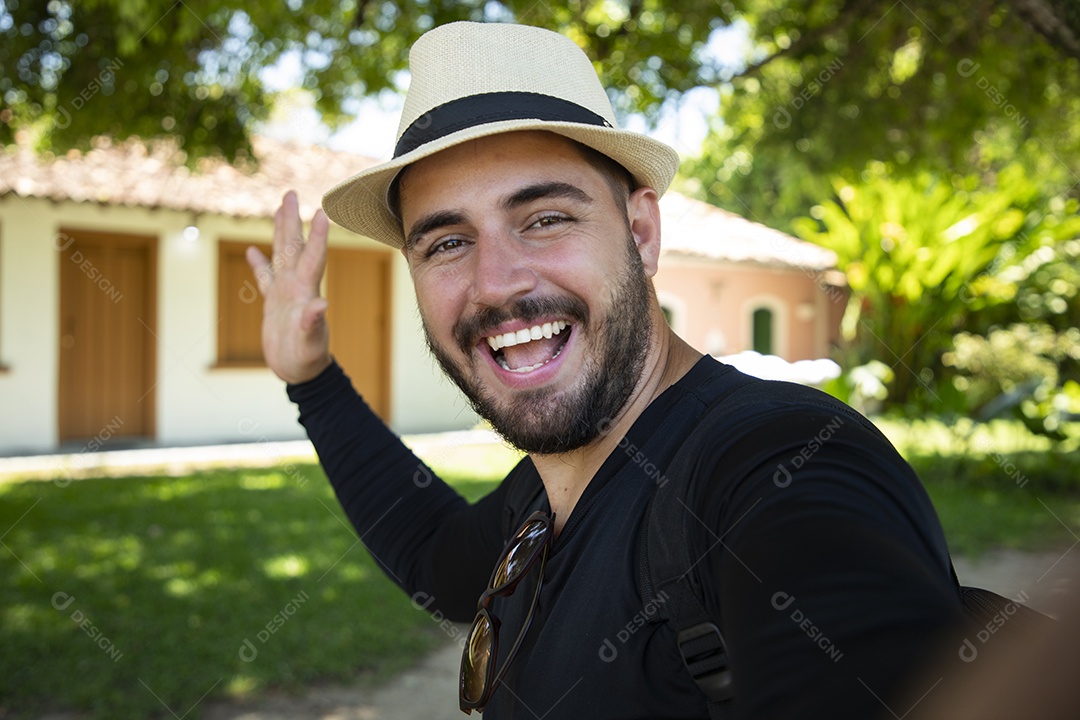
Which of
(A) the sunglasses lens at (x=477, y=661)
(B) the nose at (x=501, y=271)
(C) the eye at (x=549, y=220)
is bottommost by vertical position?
(A) the sunglasses lens at (x=477, y=661)

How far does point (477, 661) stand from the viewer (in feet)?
4.92

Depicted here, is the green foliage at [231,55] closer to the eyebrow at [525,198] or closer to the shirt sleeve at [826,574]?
the eyebrow at [525,198]

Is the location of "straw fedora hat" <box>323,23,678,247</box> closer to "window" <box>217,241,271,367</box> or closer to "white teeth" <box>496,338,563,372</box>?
"white teeth" <box>496,338,563,372</box>

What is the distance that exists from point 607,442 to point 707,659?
1.94 ft

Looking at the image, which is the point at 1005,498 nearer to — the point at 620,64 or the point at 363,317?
the point at 620,64

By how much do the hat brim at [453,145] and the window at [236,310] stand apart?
10.8m

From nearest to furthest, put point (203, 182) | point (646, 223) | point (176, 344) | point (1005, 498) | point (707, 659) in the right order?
1. point (707, 659)
2. point (646, 223)
3. point (1005, 498)
4. point (176, 344)
5. point (203, 182)

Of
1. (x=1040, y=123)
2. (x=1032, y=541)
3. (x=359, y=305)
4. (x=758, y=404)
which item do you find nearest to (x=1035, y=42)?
(x=1040, y=123)

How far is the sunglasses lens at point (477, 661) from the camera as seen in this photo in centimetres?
146

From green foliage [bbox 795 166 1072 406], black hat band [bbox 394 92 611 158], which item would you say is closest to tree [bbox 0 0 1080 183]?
black hat band [bbox 394 92 611 158]

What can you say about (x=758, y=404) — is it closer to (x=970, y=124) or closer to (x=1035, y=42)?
(x=1035, y=42)

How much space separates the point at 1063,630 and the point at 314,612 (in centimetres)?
502

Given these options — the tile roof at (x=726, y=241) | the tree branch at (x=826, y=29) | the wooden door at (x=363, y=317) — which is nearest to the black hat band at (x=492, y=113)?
the tree branch at (x=826, y=29)

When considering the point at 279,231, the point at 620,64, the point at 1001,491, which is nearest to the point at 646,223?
the point at 279,231
